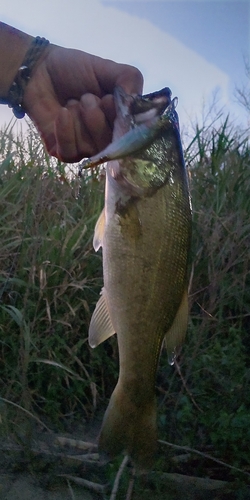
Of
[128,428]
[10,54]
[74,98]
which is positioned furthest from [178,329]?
[10,54]

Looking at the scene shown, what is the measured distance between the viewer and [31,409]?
2.30 metres

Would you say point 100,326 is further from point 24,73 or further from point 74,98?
point 24,73

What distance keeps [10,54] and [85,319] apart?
1357mm

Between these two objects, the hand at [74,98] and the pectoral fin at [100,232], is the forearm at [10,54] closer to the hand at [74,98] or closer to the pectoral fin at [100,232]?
the hand at [74,98]

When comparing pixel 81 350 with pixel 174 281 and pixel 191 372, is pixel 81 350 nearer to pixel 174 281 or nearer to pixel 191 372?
pixel 191 372

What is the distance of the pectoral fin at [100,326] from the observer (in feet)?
5.90

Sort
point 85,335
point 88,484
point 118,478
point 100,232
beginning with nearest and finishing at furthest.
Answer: point 100,232, point 118,478, point 88,484, point 85,335

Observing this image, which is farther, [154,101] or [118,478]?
[118,478]

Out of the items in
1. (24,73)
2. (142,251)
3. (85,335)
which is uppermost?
(24,73)

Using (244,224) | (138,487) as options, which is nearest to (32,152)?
(244,224)

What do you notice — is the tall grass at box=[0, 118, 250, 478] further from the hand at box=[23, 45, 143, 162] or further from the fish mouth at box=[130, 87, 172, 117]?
the fish mouth at box=[130, 87, 172, 117]

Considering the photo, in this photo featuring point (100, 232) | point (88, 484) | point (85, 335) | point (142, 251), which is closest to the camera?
point (142, 251)

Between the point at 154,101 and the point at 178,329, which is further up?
the point at 154,101

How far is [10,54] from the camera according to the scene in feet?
6.57
